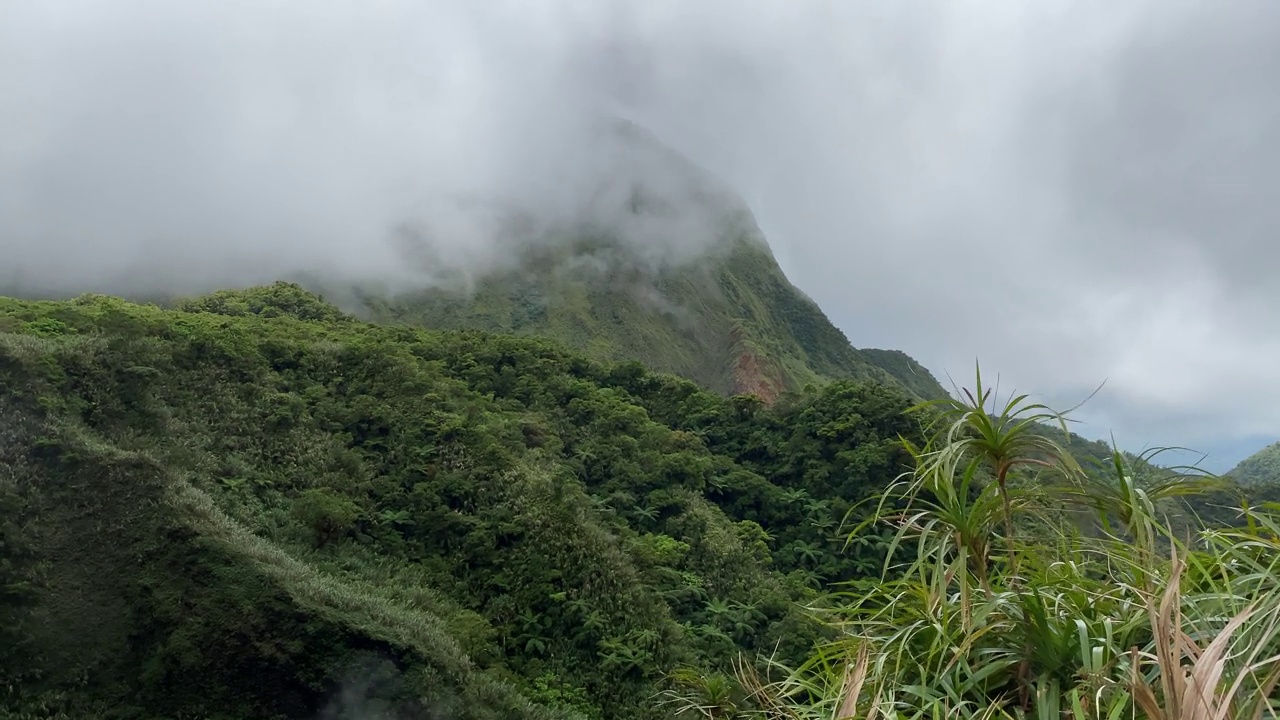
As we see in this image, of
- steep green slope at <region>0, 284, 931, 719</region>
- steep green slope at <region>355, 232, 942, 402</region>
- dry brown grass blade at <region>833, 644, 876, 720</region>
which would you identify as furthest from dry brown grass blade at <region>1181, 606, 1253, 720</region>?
steep green slope at <region>355, 232, 942, 402</region>

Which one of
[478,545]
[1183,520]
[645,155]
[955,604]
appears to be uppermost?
[645,155]

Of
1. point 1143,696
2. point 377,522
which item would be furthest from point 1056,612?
point 377,522

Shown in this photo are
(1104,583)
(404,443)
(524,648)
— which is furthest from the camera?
(404,443)

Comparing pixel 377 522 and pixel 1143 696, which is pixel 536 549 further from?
pixel 1143 696

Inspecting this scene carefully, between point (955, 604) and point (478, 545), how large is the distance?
1516 centimetres

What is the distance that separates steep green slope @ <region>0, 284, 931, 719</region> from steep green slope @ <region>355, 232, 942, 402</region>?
25.3m

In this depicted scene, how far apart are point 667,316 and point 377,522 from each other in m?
47.9

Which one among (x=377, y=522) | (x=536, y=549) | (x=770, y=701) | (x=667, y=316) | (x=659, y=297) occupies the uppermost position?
(x=659, y=297)

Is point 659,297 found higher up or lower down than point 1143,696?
higher up

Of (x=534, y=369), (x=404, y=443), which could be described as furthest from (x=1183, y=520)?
(x=534, y=369)

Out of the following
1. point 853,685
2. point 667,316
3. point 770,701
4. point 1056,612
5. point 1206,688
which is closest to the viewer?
point 1206,688

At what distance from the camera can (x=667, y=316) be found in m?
64.4

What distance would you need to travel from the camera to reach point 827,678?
3.64 meters

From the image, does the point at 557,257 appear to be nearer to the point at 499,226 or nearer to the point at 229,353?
Result: the point at 499,226
